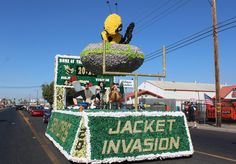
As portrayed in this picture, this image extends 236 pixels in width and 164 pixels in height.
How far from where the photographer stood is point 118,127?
840 cm

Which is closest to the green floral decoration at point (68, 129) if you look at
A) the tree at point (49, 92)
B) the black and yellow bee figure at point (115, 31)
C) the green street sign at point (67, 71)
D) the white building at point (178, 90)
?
the black and yellow bee figure at point (115, 31)

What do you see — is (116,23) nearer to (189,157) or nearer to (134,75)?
(134,75)

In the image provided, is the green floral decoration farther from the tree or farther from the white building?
the tree

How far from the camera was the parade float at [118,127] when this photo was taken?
8.06 m

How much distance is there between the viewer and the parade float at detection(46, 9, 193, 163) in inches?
317

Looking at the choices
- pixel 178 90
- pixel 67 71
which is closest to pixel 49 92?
pixel 178 90

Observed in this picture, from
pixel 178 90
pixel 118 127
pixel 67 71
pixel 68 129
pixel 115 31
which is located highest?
pixel 178 90

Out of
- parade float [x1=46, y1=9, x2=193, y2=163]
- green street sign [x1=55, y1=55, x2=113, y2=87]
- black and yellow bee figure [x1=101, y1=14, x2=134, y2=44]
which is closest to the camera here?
parade float [x1=46, y1=9, x2=193, y2=163]

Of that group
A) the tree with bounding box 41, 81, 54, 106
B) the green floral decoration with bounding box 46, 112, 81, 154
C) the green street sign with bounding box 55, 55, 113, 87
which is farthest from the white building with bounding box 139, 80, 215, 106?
the green floral decoration with bounding box 46, 112, 81, 154

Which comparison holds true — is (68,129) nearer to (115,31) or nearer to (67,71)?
(115,31)

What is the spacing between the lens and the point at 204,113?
31.8 meters

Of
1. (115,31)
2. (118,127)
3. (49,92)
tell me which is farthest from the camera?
(49,92)

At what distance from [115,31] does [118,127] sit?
2665 millimetres

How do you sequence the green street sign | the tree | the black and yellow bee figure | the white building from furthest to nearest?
the tree
the white building
the green street sign
the black and yellow bee figure
